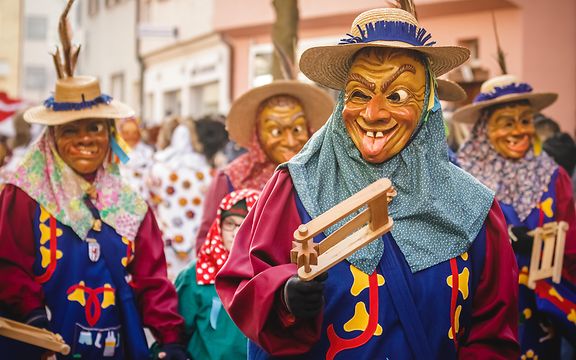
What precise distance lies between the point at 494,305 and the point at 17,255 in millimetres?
2552

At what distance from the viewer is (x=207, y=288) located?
17.5 ft

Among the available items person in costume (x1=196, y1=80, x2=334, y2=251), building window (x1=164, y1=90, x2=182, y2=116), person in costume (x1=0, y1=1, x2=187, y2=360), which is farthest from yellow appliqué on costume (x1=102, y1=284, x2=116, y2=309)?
building window (x1=164, y1=90, x2=182, y2=116)

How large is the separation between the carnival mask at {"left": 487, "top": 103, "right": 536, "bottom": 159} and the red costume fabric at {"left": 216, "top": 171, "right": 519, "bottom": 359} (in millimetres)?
2890

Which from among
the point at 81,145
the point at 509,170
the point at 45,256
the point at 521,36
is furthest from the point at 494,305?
the point at 521,36

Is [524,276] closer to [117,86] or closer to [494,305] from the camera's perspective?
[494,305]

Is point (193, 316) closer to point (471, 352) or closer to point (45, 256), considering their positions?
point (45, 256)

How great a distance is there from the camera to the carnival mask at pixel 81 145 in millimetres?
5348

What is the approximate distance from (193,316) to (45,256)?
87 cm

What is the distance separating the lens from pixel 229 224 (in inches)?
213

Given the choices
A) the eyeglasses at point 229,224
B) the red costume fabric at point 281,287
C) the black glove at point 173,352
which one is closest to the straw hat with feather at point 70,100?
the eyeglasses at point 229,224

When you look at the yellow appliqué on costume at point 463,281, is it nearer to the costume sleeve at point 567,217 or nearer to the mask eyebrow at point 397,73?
the mask eyebrow at point 397,73

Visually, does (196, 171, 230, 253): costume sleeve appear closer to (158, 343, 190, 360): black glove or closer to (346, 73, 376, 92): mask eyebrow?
(158, 343, 190, 360): black glove

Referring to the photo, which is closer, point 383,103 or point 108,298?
point 383,103

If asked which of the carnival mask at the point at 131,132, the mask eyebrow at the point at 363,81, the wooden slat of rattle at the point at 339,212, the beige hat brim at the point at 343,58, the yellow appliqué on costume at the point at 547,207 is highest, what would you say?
the beige hat brim at the point at 343,58
